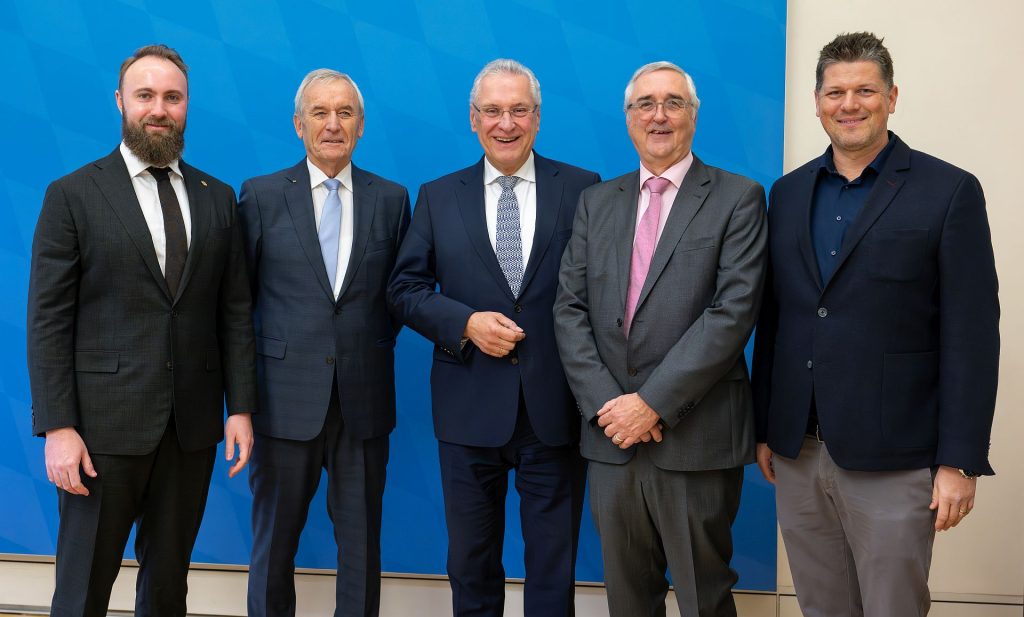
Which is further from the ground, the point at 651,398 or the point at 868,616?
the point at 651,398

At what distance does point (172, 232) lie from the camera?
242 cm

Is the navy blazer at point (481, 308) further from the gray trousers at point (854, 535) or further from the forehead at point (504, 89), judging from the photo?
the gray trousers at point (854, 535)

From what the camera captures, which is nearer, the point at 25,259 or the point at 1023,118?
the point at 1023,118

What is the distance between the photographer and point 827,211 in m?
2.25

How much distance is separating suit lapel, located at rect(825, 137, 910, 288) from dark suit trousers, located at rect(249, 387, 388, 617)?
61.0 inches

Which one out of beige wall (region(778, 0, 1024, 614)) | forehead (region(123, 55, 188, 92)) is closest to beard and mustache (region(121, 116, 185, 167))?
forehead (region(123, 55, 188, 92))

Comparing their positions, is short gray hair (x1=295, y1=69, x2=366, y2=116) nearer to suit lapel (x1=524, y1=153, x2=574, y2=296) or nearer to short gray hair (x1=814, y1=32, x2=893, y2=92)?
suit lapel (x1=524, y1=153, x2=574, y2=296)

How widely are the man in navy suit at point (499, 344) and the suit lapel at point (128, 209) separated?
691 millimetres

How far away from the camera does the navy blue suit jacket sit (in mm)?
2660

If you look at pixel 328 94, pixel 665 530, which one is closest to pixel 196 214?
pixel 328 94

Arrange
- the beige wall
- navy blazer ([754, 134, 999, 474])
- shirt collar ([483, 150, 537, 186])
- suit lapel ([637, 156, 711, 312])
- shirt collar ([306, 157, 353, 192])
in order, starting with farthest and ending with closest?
the beige wall, shirt collar ([306, 157, 353, 192]), shirt collar ([483, 150, 537, 186]), suit lapel ([637, 156, 711, 312]), navy blazer ([754, 134, 999, 474])

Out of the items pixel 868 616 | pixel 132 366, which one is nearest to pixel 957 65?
pixel 868 616

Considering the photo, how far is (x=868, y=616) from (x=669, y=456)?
0.65m

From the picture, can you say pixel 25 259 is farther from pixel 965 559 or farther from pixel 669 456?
pixel 965 559
